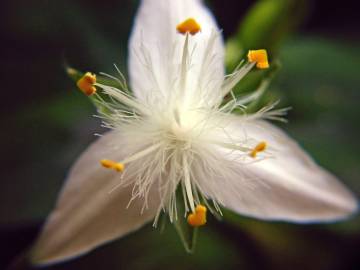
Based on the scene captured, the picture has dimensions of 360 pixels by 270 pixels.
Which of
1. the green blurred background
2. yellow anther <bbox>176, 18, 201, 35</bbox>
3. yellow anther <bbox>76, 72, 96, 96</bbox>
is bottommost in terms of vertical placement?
the green blurred background

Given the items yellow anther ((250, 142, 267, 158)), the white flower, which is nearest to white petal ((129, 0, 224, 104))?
the white flower

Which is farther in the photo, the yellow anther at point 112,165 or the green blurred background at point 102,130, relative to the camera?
the green blurred background at point 102,130

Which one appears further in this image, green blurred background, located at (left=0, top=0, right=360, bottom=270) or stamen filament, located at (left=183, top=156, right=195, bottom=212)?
green blurred background, located at (left=0, top=0, right=360, bottom=270)

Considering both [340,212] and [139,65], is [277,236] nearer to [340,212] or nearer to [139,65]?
[340,212]

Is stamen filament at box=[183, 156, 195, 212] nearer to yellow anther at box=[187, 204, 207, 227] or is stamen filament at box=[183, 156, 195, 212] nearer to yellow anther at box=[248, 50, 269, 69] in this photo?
yellow anther at box=[187, 204, 207, 227]

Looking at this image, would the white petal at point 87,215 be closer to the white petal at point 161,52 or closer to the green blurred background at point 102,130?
the white petal at point 161,52

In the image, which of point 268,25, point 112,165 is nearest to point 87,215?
point 112,165

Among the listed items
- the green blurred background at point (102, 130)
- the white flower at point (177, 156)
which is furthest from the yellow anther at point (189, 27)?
the green blurred background at point (102, 130)

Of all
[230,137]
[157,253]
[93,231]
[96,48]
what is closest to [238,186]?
[230,137]
